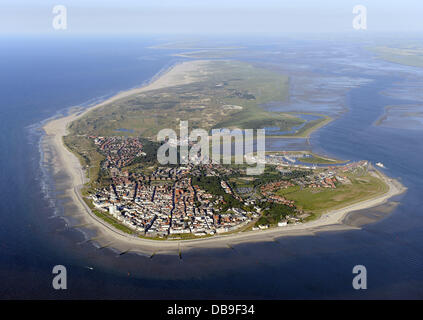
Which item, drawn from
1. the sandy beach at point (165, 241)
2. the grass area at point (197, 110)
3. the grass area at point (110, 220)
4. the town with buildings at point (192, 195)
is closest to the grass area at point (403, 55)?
the grass area at point (197, 110)

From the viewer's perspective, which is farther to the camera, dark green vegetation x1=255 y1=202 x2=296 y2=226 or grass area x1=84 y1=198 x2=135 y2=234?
dark green vegetation x1=255 y1=202 x2=296 y2=226

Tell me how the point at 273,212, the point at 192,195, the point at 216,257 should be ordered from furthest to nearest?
the point at 192,195 → the point at 273,212 → the point at 216,257

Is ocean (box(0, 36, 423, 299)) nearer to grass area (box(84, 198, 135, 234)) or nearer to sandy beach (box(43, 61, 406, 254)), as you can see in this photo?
sandy beach (box(43, 61, 406, 254))

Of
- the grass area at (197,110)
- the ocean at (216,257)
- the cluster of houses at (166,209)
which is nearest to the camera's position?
the ocean at (216,257)

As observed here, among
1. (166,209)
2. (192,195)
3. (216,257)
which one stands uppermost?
(192,195)

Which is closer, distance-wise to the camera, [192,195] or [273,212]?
[273,212]

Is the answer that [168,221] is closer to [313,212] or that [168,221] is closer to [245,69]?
[313,212]

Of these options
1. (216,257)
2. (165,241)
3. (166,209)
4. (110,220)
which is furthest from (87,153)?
(216,257)

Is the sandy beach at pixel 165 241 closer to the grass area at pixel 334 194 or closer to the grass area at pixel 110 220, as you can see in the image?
the grass area at pixel 110 220

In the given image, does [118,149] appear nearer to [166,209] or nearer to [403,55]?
[166,209]

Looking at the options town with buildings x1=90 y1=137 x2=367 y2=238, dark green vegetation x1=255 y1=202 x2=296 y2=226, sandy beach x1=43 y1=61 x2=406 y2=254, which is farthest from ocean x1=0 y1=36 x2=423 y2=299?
town with buildings x1=90 y1=137 x2=367 y2=238
